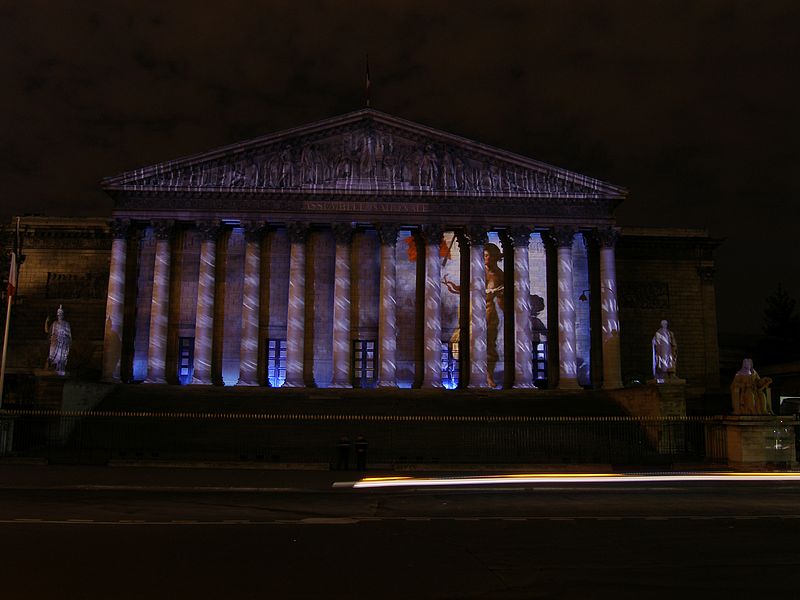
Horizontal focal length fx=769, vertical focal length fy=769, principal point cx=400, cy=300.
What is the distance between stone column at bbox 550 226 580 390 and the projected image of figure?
10.6 feet

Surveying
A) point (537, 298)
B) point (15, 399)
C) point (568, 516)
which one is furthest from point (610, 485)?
point (15, 399)

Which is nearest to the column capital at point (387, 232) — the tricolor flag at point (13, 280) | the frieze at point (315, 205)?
the frieze at point (315, 205)

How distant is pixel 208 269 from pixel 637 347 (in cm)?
2425

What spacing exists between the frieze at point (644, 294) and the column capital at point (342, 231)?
16416 mm

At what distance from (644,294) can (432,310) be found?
1387cm

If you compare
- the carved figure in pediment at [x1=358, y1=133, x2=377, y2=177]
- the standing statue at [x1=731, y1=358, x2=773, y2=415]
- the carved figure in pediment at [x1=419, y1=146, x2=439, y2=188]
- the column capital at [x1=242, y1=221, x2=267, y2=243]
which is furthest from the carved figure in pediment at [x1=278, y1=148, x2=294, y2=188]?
the standing statue at [x1=731, y1=358, x2=773, y2=415]

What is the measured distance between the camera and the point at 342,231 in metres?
40.2

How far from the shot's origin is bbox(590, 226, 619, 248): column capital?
133 feet

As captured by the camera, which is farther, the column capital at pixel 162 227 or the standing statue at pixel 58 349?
the column capital at pixel 162 227

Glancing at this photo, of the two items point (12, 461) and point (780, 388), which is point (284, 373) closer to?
point (12, 461)

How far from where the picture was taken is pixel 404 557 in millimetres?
9453

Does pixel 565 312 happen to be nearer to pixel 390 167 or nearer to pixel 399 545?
pixel 390 167

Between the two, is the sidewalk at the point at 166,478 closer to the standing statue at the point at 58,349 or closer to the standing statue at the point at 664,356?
the standing statue at the point at 58,349

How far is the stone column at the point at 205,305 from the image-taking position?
3881cm
